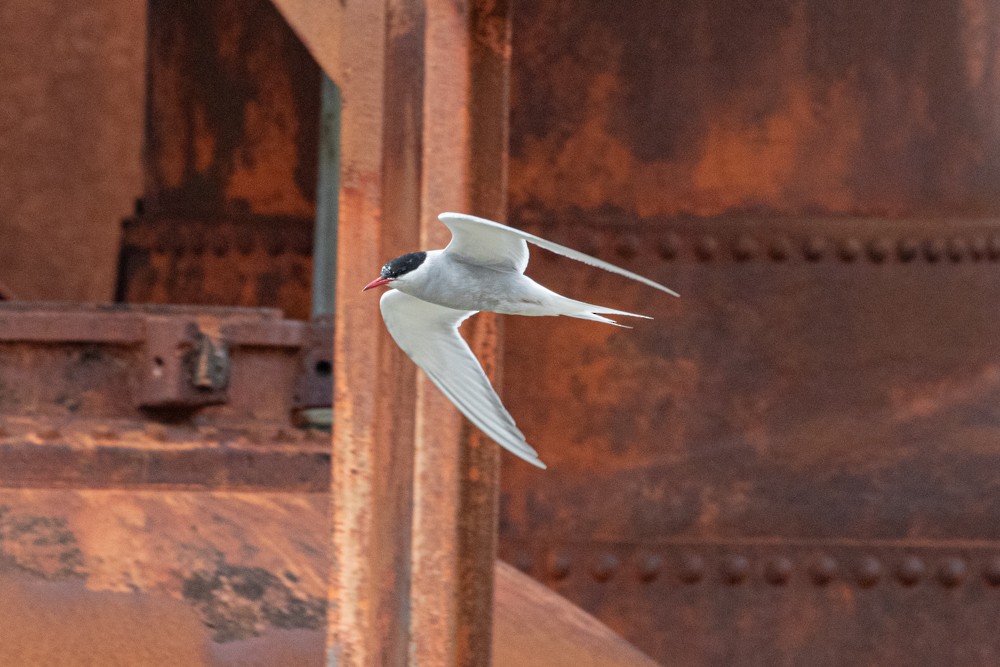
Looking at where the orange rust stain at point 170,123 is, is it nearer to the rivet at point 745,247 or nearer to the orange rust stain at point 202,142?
the orange rust stain at point 202,142

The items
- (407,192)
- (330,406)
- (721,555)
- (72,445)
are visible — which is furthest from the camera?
(721,555)

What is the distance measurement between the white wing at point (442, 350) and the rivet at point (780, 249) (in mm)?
1627

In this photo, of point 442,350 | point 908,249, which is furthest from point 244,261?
point 442,350

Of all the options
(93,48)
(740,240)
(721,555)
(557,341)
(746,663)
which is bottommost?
(746,663)

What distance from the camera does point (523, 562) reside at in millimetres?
2506

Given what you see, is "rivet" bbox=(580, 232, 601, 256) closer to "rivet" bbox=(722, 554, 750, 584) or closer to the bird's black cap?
"rivet" bbox=(722, 554, 750, 584)

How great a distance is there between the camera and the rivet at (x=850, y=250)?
256 cm

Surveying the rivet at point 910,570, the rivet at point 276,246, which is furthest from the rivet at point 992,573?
the rivet at point 276,246

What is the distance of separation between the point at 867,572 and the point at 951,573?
163 mm

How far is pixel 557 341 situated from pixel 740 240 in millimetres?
405

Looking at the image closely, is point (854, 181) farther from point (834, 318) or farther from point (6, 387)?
point (6, 387)

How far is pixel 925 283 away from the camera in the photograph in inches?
102

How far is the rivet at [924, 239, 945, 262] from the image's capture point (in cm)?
258

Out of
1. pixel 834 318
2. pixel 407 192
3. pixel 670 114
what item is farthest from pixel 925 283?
pixel 407 192
